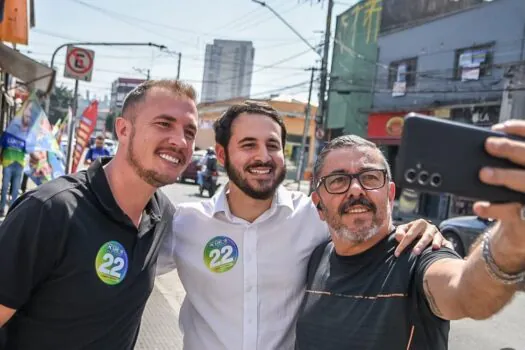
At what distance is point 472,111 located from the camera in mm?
17453

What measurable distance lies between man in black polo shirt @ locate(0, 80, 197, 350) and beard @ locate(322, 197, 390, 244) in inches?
31.5

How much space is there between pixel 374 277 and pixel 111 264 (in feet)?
3.44

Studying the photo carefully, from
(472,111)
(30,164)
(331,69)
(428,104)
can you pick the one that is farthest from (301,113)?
(30,164)

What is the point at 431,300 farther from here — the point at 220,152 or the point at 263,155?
the point at 220,152

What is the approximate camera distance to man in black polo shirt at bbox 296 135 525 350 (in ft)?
4.64

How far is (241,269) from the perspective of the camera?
2322 millimetres

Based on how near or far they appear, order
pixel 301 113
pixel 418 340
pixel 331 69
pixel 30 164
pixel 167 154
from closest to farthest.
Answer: pixel 418 340 < pixel 167 154 < pixel 30 164 < pixel 331 69 < pixel 301 113

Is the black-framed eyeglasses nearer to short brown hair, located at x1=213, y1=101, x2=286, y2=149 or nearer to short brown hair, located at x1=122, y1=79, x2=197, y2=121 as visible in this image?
short brown hair, located at x1=213, y1=101, x2=286, y2=149

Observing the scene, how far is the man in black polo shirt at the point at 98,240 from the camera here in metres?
1.80

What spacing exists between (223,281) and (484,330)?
4.73 metres

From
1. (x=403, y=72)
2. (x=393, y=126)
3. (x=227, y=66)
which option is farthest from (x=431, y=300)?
(x=227, y=66)

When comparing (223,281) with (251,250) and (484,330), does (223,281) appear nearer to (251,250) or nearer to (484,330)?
(251,250)

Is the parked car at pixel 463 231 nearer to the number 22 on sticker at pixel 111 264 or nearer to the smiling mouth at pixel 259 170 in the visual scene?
the smiling mouth at pixel 259 170

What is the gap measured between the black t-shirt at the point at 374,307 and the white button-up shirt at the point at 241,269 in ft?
0.75
